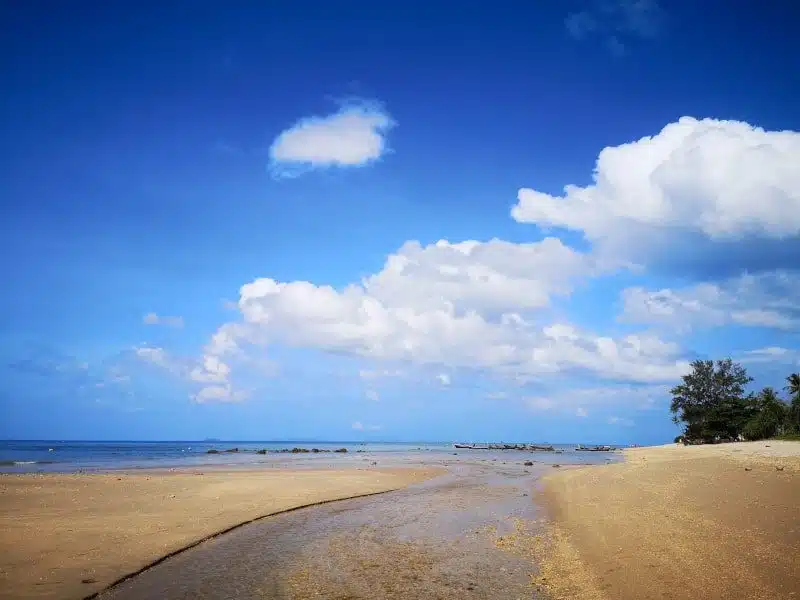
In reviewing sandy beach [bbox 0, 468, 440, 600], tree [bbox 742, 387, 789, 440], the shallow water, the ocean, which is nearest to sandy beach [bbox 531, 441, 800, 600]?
the shallow water

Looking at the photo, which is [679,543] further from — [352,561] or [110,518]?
[110,518]

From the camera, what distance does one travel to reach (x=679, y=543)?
45.1 feet

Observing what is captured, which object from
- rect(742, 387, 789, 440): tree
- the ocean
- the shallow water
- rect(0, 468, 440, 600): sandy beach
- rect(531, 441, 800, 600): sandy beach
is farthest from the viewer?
rect(742, 387, 789, 440): tree

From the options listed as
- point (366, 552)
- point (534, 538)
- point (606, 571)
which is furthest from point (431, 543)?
point (606, 571)

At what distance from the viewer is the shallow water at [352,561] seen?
1163cm

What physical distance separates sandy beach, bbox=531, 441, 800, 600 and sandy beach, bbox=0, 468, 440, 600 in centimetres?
1172

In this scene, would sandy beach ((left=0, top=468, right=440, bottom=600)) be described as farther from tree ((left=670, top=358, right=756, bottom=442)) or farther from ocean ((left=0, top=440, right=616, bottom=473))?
tree ((left=670, top=358, right=756, bottom=442))

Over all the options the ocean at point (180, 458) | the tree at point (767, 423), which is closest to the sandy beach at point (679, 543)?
the ocean at point (180, 458)

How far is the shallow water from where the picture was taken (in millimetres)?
11633

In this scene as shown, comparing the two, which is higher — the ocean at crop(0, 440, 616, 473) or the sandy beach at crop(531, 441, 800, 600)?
the sandy beach at crop(531, 441, 800, 600)

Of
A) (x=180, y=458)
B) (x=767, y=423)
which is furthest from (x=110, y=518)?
(x=767, y=423)

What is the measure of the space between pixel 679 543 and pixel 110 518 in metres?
20.5

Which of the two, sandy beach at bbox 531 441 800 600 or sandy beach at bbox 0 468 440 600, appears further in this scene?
sandy beach at bbox 0 468 440 600

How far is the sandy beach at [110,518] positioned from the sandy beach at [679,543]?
38.5ft
